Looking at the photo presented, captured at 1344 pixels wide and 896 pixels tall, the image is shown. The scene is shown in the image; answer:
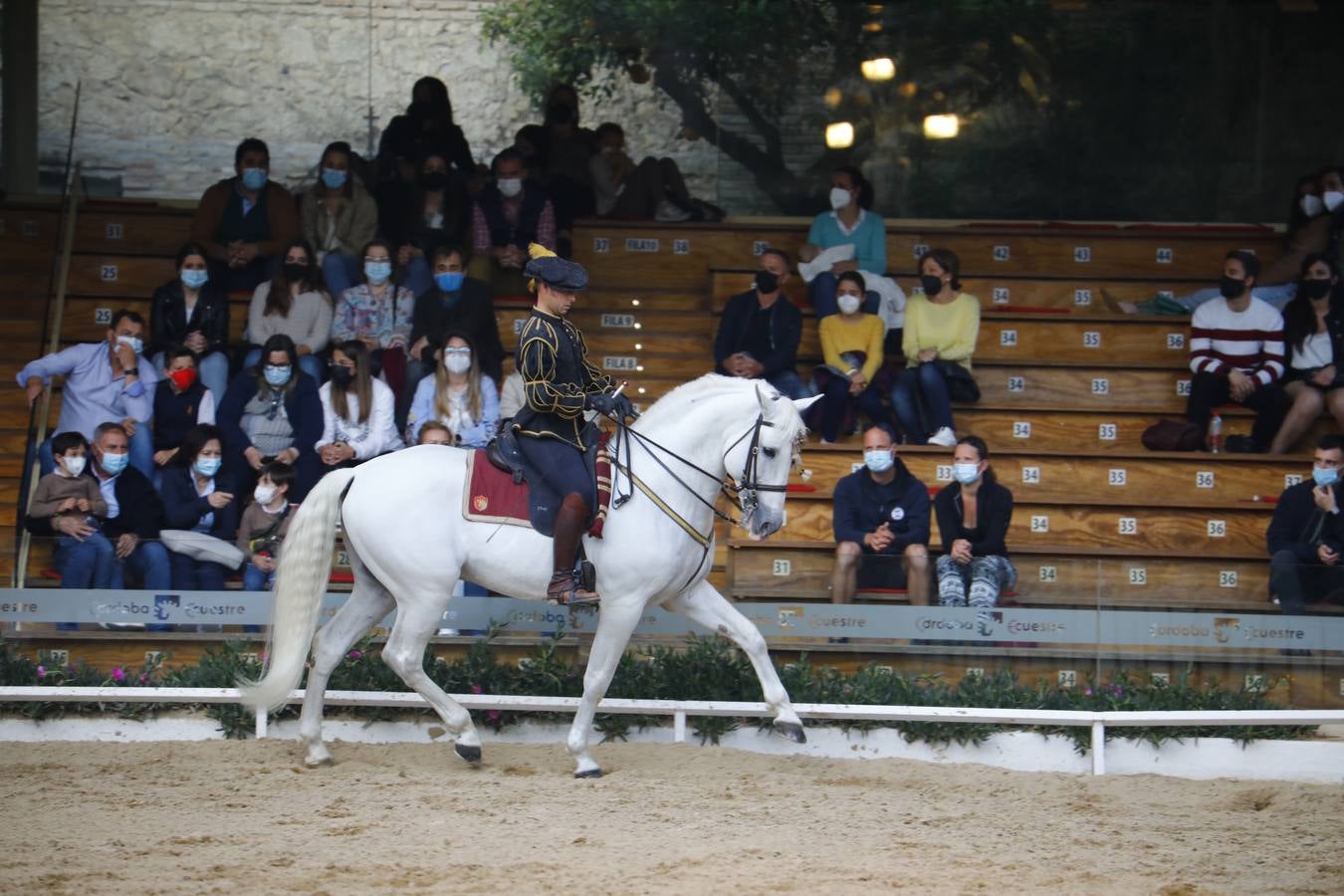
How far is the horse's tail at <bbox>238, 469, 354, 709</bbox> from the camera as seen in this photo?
27.6 ft

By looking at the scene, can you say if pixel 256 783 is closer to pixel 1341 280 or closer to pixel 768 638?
pixel 768 638

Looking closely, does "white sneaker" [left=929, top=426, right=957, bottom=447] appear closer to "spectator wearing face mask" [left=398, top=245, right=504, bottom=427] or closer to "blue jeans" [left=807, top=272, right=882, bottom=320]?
"blue jeans" [left=807, top=272, right=882, bottom=320]

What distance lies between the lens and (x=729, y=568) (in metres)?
9.41

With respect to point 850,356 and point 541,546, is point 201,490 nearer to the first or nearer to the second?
point 541,546

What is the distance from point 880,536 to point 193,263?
5.49m

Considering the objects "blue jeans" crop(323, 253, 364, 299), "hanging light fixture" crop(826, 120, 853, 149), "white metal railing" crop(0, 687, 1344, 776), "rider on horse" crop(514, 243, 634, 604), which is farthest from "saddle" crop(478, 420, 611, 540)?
"hanging light fixture" crop(826, 120, 853, 149)

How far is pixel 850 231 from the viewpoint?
1337 cm

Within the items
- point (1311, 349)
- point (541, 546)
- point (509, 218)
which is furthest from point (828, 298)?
point (541, 546)

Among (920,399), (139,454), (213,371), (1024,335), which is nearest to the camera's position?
(139,454)

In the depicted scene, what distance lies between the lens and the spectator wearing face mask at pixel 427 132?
46.4ft

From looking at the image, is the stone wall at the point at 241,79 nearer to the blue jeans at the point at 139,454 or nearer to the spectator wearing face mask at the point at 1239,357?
the blue jeans at the point at 139,454

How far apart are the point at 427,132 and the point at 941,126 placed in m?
4.61

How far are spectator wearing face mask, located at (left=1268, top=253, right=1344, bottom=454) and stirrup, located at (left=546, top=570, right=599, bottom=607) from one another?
6083 millimetres

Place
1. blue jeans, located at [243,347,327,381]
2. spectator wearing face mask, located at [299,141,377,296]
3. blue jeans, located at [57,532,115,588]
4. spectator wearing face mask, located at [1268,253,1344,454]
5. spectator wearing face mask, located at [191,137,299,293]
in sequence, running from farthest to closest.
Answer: spectator wearing face mask, located at [299,141,377,296], spectator wearing face mask, located at [191,137,299,293], spectator wearing face mask, located at [1268,253,1344,454], blue jeans, located at [243,347,327,381], blue jeans, located at [57,532,115,588]
